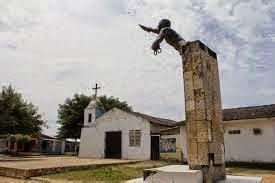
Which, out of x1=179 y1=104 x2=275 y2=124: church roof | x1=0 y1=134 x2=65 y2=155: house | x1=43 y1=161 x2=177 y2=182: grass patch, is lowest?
x1=43 y1=161 x2=177 y2=182: grass patch

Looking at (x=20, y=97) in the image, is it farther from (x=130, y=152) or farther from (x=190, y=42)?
(x=190, y=42)

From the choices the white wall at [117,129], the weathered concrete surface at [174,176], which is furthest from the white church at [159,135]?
the weathered concrete surface at [174,176]

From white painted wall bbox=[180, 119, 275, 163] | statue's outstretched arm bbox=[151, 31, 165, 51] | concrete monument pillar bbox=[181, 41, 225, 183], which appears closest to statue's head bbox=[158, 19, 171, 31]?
statue's outstretched arm bbox=[151, 31, 165, 51]

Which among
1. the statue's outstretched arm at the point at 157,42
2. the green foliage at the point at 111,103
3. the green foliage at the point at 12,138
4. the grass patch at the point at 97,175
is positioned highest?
the green foliage at the point at 111,103

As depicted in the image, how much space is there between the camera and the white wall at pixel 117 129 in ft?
78.7

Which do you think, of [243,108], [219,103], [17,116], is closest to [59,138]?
[17,116]

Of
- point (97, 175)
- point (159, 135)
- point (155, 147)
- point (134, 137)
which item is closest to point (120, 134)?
point (134, 137)

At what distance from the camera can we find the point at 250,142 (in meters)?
18.6

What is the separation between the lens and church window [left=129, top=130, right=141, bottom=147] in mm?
24484

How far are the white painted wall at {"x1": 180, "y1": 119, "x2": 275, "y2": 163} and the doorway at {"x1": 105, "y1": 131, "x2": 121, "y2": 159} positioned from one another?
34.4ft

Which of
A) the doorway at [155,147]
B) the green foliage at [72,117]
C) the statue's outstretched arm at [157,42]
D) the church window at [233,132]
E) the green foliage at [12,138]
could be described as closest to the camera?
the statue's outstretched arm at [157,42]

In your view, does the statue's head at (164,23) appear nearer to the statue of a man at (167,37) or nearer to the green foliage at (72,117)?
the statue of a man at (167,37)

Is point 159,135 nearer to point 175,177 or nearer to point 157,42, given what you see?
point 157,42

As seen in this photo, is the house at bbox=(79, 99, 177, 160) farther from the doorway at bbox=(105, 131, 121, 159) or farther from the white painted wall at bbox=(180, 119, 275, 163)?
the white painted wall at bbox=(180, 119, 275, 163)
